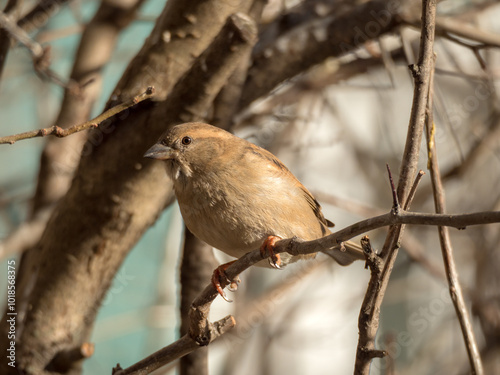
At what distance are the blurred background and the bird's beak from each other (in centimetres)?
174

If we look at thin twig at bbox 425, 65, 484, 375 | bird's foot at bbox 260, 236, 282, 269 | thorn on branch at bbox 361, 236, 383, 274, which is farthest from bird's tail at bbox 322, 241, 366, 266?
thorn on branch at bbox 361, 236, 383, 274

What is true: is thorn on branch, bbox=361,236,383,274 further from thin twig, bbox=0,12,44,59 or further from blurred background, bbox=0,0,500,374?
blurred background, bbox=0,0,500,374

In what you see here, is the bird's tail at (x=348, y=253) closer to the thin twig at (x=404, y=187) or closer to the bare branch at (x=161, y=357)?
the bare branch at (x=161, y=357)

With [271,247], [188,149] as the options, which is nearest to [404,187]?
[271,247]

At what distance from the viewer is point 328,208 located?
7438 millimetres

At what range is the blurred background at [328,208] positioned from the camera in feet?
16.8

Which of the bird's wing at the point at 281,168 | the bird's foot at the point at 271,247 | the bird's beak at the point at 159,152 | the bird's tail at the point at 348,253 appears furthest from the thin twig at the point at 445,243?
the bird's beak at the point at 159,152

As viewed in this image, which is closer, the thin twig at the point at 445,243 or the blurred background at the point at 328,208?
the thin twig at the point at 445,243

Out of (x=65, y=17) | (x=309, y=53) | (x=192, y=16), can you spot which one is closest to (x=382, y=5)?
(x=309, y=53)

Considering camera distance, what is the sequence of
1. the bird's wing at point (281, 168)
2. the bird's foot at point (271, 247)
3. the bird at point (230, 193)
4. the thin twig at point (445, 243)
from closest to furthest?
1. the thin twig at point (445, 243)
2. the bird's foot at point (271, 247)
3. the bird at point (230, 193)
4. the bird's wing at point (281, 168)

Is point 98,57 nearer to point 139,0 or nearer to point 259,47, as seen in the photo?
point 139,0

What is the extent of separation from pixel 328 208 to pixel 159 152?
15.1ft

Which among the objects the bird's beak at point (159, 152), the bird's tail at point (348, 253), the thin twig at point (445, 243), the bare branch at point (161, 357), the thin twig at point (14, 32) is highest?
the thin twig at point (14, 32)

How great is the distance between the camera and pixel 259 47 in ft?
13.2
